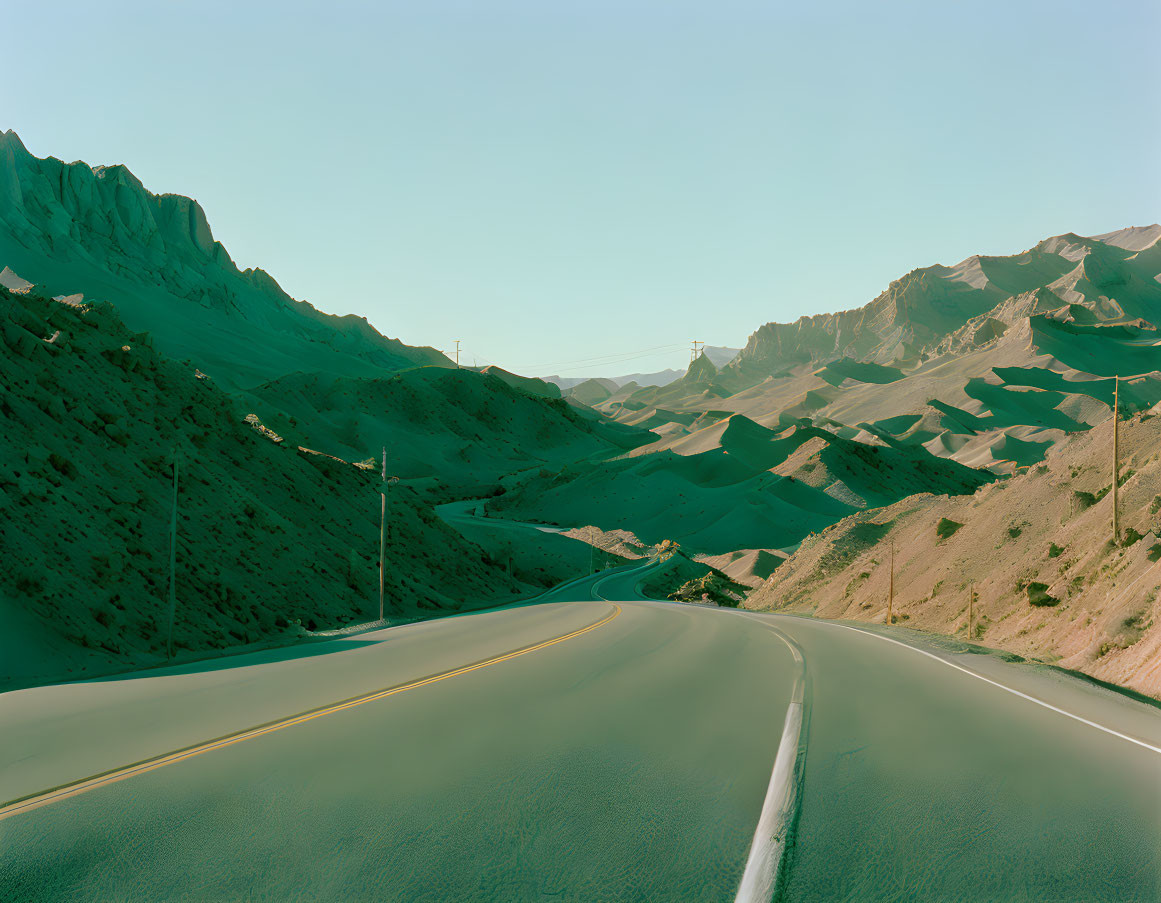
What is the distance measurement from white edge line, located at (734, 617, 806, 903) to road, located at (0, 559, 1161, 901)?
0.07 m

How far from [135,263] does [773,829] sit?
19233 centimetres

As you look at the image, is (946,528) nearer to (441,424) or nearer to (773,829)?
(773,829)

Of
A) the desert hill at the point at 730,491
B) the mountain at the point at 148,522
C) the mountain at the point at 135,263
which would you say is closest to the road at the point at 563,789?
the mountain at the point at 148,522

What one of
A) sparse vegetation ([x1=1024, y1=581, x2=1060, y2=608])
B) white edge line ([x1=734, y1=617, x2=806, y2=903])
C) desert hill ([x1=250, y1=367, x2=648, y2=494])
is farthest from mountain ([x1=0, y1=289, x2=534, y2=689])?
desert hill ([x1=250, y1=367, x2=648, y2=494])

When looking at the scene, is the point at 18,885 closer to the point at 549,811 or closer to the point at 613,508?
the point at 549,811

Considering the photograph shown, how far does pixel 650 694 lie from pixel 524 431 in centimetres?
16458

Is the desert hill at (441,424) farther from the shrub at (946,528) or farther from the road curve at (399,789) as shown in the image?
the road curve at (399,789)

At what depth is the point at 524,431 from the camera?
176 metres

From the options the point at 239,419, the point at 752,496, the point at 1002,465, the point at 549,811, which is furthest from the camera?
the point at 1002,465

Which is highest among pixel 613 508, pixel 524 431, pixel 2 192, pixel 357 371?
pixel 2 192

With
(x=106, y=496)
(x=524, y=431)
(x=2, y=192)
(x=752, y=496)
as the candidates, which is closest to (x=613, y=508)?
(x=752, y=496)

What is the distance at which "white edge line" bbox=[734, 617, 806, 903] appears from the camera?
5.02 m

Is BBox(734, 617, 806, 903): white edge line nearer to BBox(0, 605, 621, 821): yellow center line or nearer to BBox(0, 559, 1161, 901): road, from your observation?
BBox(0, 559, 1161, 901): road

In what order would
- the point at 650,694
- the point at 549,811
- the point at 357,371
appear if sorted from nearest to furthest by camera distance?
the point at 549,811, the point at 650,694, the point at 357,371
